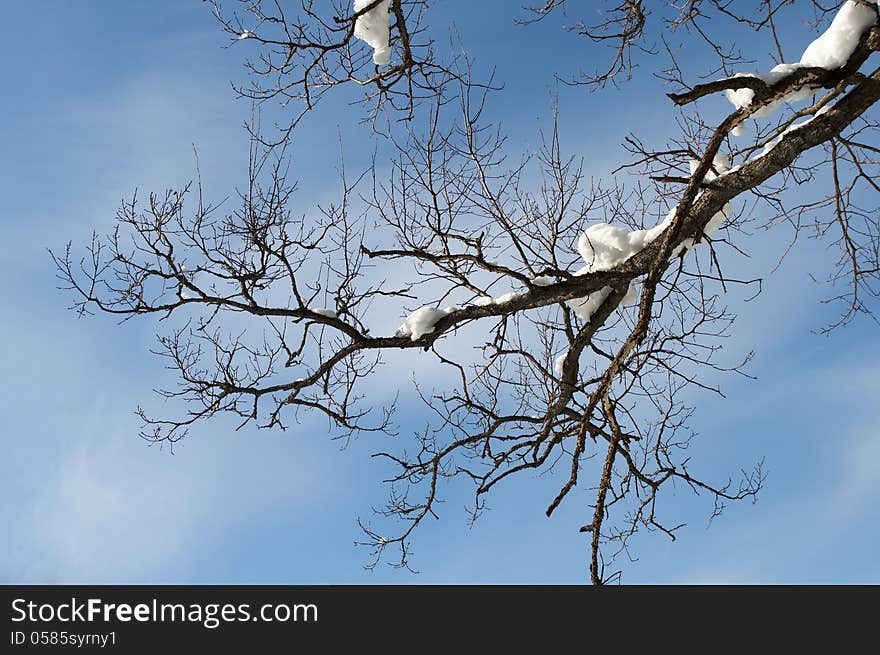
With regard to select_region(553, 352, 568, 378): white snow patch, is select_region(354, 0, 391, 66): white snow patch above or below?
above

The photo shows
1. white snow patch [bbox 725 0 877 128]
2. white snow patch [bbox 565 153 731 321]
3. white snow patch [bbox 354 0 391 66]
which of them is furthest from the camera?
white snow patch [bbox 354 0 391 66]

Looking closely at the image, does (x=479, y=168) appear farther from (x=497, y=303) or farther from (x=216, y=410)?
(x=216, y=410)

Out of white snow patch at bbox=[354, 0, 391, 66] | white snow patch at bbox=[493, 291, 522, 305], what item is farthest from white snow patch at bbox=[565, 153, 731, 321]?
white snow patch at bbox=[354, 0, 391, 66]

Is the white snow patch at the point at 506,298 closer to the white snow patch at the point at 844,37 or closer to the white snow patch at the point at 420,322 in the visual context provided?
the white snow patch at the point at 420,322

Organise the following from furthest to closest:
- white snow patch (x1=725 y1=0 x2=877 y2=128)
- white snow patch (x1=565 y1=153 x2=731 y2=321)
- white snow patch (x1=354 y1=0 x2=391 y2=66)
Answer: white snow patch (x1=354 y1=0 x2=391 y2=66), white snow patch (x1=565 y1=153 x2=731 y2=321), white snow patch (x1=725 y1=0 x2=877 y2=128)

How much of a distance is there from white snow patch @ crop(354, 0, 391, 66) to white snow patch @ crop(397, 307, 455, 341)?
2558 mm

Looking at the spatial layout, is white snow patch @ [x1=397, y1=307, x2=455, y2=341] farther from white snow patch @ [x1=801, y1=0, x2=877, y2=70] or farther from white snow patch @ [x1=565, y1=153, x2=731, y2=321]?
white snow patch @ [x1=801, y1=0, x2=877, y2=70]

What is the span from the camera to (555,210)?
7.02 meters

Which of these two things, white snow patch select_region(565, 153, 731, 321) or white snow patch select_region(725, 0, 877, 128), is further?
white snow patch select_region(565, 153, 731, 321)

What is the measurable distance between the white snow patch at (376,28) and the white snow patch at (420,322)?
2558 mm

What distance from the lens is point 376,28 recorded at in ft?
22.0

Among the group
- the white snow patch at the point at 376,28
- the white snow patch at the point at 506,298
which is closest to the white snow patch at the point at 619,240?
the white snow patch at the point at 506,298

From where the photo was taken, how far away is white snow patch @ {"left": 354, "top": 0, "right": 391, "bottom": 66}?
6.58m

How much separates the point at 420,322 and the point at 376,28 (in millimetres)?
2775
